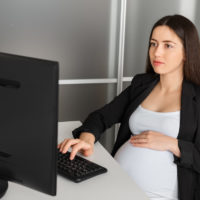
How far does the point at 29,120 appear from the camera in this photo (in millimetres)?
955

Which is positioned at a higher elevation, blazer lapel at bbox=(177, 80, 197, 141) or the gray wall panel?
the gray wall panel

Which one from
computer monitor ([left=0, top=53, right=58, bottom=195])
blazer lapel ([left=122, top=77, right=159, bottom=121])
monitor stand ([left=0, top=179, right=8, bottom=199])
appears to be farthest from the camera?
blazer lapel ([left=122, top=77, right=159, bottom=121])

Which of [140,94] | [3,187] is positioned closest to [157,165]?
[140,94]

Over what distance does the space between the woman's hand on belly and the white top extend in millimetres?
38

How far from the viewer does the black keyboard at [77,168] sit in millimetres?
1266

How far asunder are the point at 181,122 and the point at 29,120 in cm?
95

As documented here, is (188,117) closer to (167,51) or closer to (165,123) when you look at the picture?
(165,123)

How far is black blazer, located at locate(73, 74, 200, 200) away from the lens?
1.64 m

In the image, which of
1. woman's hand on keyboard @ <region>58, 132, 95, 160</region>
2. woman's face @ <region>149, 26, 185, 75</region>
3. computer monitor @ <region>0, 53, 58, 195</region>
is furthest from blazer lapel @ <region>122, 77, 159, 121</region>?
computer monitor @ <region>0, 53, 58, 195</region>

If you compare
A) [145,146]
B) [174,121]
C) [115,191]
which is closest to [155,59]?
[174,121]

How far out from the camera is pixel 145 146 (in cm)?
166

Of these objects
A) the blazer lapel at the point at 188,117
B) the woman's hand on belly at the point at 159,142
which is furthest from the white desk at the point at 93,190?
the blazer lapel at the point at 188,117

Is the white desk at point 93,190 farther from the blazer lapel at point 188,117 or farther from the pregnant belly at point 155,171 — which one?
the blazer lapel at point 188,117

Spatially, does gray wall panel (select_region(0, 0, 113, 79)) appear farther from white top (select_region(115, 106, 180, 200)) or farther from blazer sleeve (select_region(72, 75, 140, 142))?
white top (select_region(115, 106, 180, 200))
